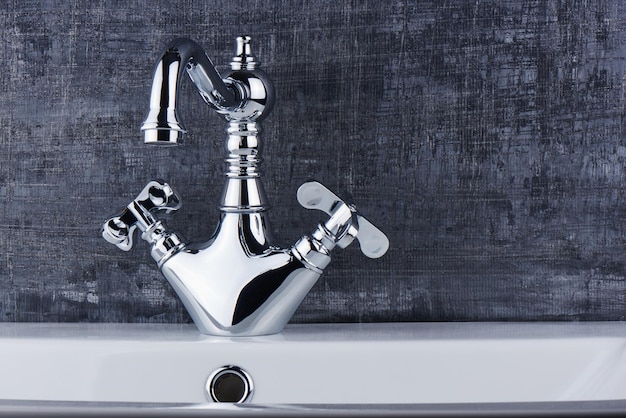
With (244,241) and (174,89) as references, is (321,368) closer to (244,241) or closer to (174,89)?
(244,241)

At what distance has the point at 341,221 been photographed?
2.15 ft

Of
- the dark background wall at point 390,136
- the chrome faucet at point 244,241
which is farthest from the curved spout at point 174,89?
the dark background wall at point 390,136

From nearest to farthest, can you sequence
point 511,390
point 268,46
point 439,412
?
1. point 439,412
2. point 511,390
3. point 268,46

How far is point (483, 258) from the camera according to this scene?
761 mm

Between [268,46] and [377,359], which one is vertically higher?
[268,46]

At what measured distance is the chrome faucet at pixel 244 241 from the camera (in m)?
0.66

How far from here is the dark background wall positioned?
76cm

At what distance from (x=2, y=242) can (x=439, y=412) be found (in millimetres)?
551

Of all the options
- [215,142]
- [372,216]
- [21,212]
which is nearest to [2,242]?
[21,212]

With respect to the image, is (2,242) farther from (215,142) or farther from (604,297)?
(604,297)

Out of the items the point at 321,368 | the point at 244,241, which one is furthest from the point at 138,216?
the point at 321,368

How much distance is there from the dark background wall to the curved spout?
0.39 ft

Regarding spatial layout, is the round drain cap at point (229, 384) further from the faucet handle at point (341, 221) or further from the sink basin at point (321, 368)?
the faucet handle at point (341, 221)

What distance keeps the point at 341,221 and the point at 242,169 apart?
10cm
